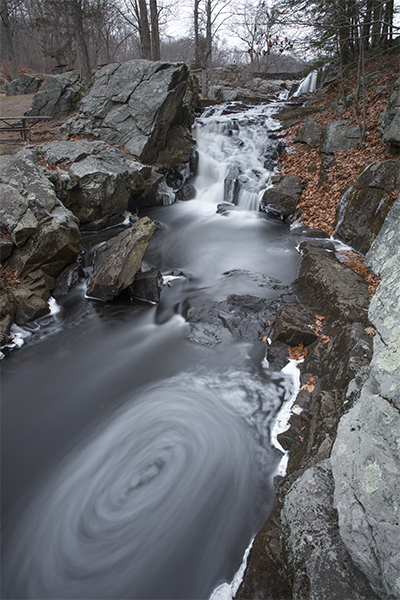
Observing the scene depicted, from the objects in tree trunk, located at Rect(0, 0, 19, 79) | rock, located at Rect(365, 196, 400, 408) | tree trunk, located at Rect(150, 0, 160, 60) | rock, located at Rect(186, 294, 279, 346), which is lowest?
rock, located at Rect(186, 294, 279, 346)

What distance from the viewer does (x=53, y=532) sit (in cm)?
350

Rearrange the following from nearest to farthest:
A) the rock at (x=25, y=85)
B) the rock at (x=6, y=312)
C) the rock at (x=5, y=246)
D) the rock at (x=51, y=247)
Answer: the rock at (x=6, y=312) < the rock at (x=5, y=246) < the rock at (x=51, y=247) < the rock at (x=25, y=85)

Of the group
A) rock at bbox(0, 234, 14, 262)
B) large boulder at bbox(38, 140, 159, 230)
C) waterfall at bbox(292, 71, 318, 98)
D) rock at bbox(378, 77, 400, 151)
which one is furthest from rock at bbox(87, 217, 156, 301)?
waterfall at bbox(292, 71, 318, 98)

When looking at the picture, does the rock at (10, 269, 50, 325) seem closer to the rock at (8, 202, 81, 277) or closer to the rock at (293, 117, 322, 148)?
the rock at (8, 202, 81, 277)

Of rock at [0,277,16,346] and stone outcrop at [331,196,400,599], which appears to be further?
rock at [0,277,16,346]

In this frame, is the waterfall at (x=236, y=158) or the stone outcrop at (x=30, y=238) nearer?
the stone outcrop at (x=30, y=238)

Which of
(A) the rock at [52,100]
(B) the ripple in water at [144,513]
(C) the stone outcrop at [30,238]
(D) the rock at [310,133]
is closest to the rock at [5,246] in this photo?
Answer: (C) the stone outcrop at [30,238]

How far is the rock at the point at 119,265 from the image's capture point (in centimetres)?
723

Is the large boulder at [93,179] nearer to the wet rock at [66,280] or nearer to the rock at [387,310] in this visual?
the wet rock at [66,280]

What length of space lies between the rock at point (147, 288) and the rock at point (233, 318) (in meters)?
0.95

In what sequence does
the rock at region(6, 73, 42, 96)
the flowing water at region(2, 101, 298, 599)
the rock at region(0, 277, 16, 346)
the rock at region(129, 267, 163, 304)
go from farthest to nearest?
the rock at region(6, 73, 42, 96), the rock at region(129, 267, 163, 304), the rock at region(0, 277, 16, 346), the flowing water at region(2, 101, 298, 599)

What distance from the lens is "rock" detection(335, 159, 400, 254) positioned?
25.1 ft

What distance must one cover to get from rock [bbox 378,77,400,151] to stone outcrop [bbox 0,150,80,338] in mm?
8327

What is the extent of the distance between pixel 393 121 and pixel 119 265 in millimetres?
7975
